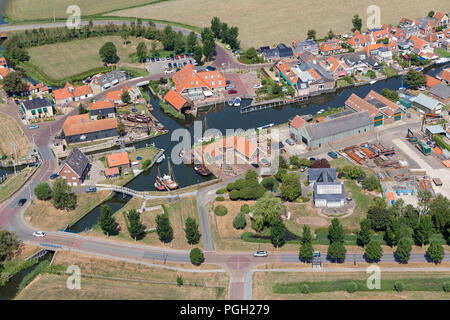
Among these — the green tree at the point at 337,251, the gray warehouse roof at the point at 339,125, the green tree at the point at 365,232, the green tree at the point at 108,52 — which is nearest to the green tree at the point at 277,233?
the green tree at the point at 337,251

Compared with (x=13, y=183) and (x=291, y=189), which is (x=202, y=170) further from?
(x=13, y=183)

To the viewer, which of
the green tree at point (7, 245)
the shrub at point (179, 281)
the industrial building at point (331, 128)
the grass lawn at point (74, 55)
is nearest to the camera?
the shrub at point (179, 281)

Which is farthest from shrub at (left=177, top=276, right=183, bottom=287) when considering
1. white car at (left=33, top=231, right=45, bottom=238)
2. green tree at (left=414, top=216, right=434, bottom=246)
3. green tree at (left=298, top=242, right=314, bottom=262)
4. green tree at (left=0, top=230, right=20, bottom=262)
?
green tree at (left=414, top=216, right=434, bottom=246)

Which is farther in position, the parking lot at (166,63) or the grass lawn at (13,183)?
the parking lot at (166,63)

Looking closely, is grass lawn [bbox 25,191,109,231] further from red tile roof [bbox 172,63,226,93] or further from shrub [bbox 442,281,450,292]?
shrub [bbox 442,281,450,292]

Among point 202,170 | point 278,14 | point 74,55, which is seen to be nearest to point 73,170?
point 202,170

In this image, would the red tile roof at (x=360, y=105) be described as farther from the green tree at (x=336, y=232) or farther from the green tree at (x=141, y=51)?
the green tree at (x=141, y=51)
